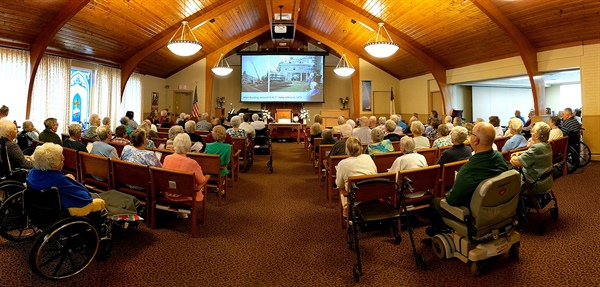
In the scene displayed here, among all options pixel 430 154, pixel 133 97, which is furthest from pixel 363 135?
pixel 133 97

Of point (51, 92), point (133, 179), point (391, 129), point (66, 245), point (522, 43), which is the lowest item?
point (66, 245)

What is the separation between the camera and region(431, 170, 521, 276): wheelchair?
219 centimetres

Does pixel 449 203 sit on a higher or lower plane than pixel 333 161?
lower

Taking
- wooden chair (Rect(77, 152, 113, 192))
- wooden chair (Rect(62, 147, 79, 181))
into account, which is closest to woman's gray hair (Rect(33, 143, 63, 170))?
wooden chair (Rect(77, 152, 113, 192))

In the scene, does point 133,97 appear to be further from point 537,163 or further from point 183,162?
point 537,163

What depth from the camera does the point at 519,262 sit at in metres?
2.51

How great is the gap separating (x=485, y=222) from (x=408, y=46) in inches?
356

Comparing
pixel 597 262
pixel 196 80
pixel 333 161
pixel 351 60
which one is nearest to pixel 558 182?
pixel 597 262

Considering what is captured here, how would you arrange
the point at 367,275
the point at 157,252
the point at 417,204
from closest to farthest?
1. the point at 367,275
2. the point at 157,252
3. the point at 417,204

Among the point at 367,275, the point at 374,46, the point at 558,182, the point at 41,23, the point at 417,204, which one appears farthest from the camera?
the point at 374,46

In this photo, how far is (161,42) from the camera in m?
9.70

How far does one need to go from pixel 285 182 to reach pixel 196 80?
9.73 meters

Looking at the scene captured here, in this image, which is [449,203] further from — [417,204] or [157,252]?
[157,252]

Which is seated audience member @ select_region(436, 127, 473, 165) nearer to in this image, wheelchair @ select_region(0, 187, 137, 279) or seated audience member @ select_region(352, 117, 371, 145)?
seated audience member @ select_region(352, 117, 371, 145)
